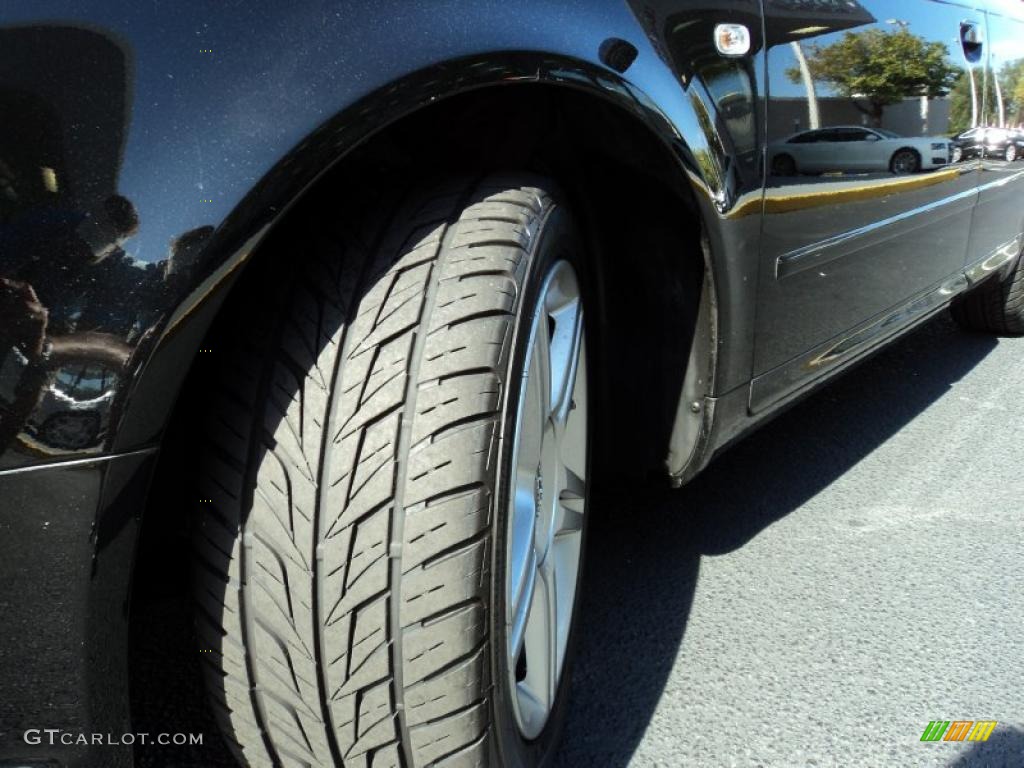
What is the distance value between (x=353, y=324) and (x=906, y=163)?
1642mm

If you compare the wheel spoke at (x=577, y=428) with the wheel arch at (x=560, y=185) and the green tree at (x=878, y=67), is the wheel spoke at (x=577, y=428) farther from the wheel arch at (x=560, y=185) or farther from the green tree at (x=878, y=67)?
the green tree at (x=878, y=67)

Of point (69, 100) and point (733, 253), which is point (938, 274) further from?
point (69, 100)

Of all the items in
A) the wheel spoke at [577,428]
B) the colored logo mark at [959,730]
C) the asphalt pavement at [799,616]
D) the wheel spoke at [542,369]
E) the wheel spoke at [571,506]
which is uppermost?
the wheel spoke at [542,369]

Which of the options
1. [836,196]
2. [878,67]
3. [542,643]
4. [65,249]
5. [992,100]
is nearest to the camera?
[65,249]

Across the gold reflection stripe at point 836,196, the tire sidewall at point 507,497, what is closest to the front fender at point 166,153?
the tire sidewall at point 507,497

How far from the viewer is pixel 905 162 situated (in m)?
2.22

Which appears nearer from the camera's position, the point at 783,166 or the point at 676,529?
the point at 783,166

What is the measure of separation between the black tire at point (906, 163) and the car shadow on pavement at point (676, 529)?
0.83 m

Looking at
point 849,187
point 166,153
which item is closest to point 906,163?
point 849,187

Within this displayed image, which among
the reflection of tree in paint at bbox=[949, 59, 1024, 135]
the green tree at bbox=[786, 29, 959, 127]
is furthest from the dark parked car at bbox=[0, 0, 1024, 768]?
the reflection of tree in paint at bbox=[949, 59, 1024, 135]

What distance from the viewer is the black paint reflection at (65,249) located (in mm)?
784

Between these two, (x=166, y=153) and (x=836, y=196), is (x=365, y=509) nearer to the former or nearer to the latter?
(x=166, y=153)

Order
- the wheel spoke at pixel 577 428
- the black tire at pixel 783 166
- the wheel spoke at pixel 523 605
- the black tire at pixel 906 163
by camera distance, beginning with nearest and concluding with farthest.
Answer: the wheel spoke at pixel 523 605 → the wheel spoke at pixel 577 428 → the black tire at pixel 783 166 → the black tire at pixel 906 163

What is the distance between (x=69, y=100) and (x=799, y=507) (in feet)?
6.65
